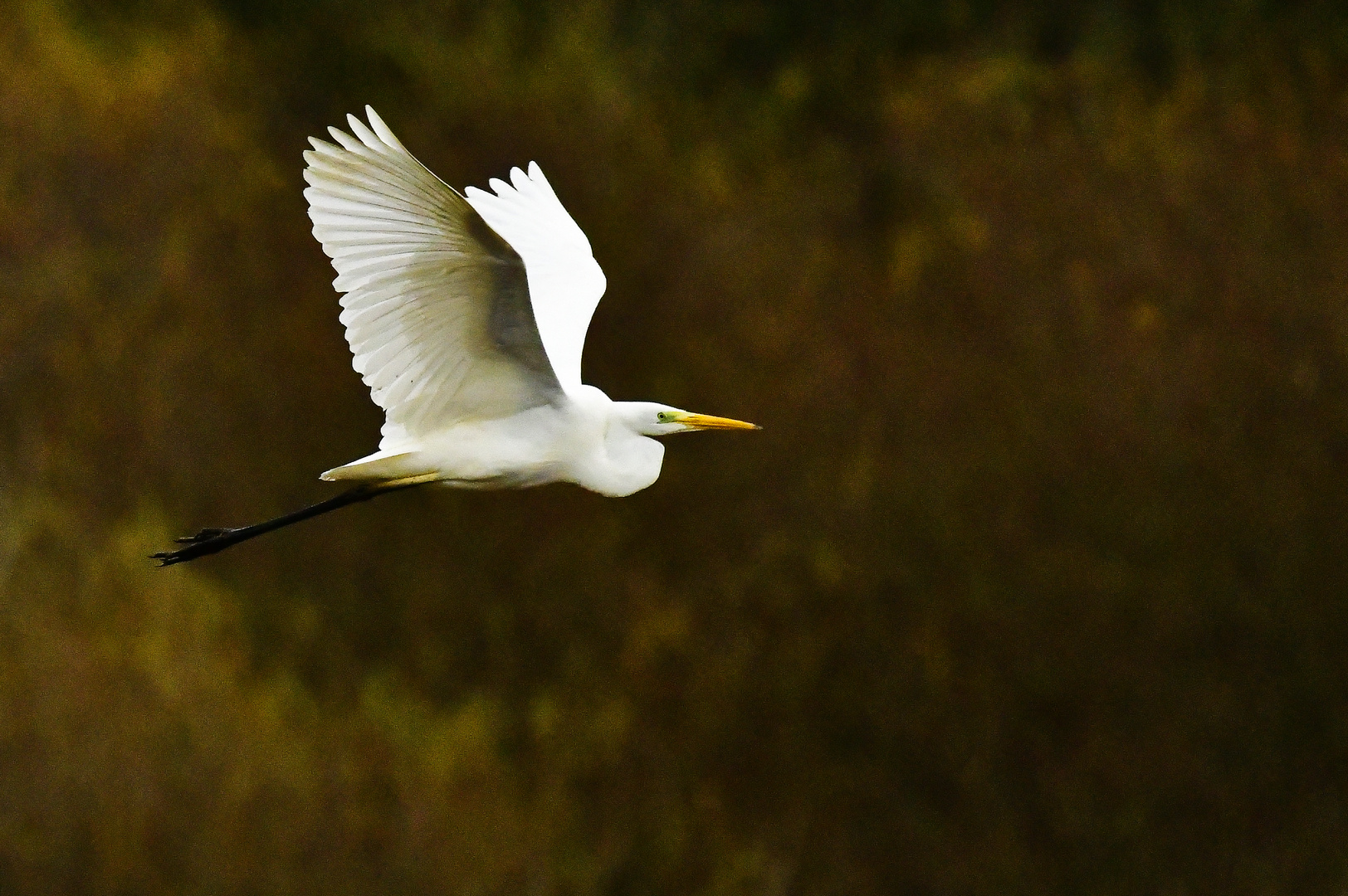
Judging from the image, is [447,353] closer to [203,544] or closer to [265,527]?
[265,527]

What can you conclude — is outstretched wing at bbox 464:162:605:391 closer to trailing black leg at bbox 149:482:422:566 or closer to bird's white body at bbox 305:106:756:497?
bird's white body at bbox 305:106:756:497

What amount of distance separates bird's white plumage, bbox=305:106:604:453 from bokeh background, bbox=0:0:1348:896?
608cm

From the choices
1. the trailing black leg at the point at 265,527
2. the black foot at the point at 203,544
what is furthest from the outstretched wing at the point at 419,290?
the black foot at the point at 203,544

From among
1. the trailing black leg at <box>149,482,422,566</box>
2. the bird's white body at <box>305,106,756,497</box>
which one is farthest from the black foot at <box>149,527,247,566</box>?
the bird's white body at <box>305,106,756,497</box>

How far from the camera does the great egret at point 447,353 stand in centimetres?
Answer: 389

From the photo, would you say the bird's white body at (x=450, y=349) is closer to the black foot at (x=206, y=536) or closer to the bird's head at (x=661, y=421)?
the bird's head at (x=661, y=421)

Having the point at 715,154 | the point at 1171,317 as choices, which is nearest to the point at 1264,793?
the point at 1171,317

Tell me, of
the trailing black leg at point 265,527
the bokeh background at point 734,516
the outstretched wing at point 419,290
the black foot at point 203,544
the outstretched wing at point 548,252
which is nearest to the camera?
the outstretched wing at point 419,290

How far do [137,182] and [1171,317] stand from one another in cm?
591

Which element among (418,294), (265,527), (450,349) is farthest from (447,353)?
(265,527)

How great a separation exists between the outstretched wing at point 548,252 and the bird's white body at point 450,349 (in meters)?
0.04

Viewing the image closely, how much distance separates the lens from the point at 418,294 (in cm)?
410

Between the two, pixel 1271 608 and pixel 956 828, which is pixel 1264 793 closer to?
pixel 1271 608

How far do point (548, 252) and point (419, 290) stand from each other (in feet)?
3.72
